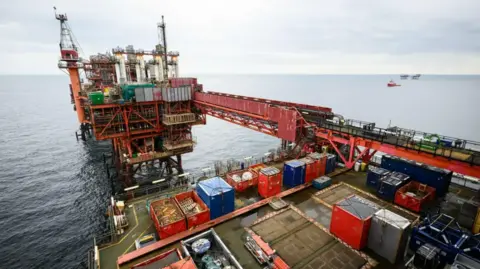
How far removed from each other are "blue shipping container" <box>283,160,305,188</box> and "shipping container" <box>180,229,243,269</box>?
1153 centimetres

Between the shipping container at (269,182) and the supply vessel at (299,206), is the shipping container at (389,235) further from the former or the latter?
the shipping container at (269,182)

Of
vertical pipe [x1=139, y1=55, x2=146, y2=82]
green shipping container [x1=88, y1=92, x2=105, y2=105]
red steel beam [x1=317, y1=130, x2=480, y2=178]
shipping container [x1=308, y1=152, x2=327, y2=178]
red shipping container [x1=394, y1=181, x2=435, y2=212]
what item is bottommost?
red shipping container [x1=394, y1=181, x2=435, y2=212]

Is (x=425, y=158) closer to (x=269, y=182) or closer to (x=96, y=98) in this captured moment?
(x=269, y=182)

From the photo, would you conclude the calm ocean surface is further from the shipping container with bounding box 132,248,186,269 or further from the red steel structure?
the red steel structure

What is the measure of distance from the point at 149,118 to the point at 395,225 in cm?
3761

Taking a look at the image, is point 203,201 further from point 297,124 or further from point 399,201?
point 399,201

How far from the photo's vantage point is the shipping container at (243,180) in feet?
83.5

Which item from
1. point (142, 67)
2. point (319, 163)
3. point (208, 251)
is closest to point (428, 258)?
point (319, 163)

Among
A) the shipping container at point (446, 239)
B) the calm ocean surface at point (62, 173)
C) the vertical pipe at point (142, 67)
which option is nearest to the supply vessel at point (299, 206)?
the shipping container at point (446, 239)

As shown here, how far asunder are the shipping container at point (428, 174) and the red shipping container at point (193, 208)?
72.7 feet

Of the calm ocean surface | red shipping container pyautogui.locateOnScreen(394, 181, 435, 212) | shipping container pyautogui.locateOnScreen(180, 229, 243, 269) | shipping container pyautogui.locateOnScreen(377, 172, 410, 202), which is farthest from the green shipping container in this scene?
red shipping container pyautogui.locateOnScreen(394, 181, 435, 212)

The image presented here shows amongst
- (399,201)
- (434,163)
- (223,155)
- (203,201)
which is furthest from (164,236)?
(223,155)

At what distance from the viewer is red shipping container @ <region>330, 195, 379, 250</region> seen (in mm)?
16938

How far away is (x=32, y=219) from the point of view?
3338cm
